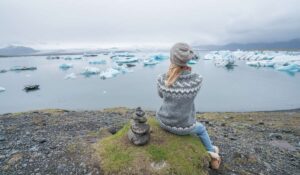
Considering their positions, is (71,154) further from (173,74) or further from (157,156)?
(173,74)

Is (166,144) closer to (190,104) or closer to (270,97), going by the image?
(190,104)

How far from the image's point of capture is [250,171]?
535 cm

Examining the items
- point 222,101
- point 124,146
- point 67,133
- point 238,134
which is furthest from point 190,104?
point 222,101

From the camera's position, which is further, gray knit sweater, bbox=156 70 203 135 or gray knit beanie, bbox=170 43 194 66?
gray knit sweater, bbox=156 70 203 135

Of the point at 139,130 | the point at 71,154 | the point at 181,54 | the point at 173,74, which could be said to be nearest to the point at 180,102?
the point at 173,74

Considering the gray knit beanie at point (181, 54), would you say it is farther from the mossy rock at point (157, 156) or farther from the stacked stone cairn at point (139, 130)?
the mossy rock at point (157, 156)

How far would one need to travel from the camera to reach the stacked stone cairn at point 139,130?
176 inches

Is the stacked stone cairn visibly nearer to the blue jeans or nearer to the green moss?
the green moss

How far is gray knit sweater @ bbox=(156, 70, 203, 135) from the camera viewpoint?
4094 mm

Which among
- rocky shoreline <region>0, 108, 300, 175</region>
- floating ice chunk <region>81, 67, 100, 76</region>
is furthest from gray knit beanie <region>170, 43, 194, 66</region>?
A: floating ice chunk <region>81, 67, 100, 76</region>

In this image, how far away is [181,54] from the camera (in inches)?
156

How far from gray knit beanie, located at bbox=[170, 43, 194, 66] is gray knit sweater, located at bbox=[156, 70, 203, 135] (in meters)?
0.23

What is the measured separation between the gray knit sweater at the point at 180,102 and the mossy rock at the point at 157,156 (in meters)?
0.26

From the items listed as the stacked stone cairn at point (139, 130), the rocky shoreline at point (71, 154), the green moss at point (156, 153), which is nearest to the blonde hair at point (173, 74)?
the stacked stone cairn at point (139, 130)
